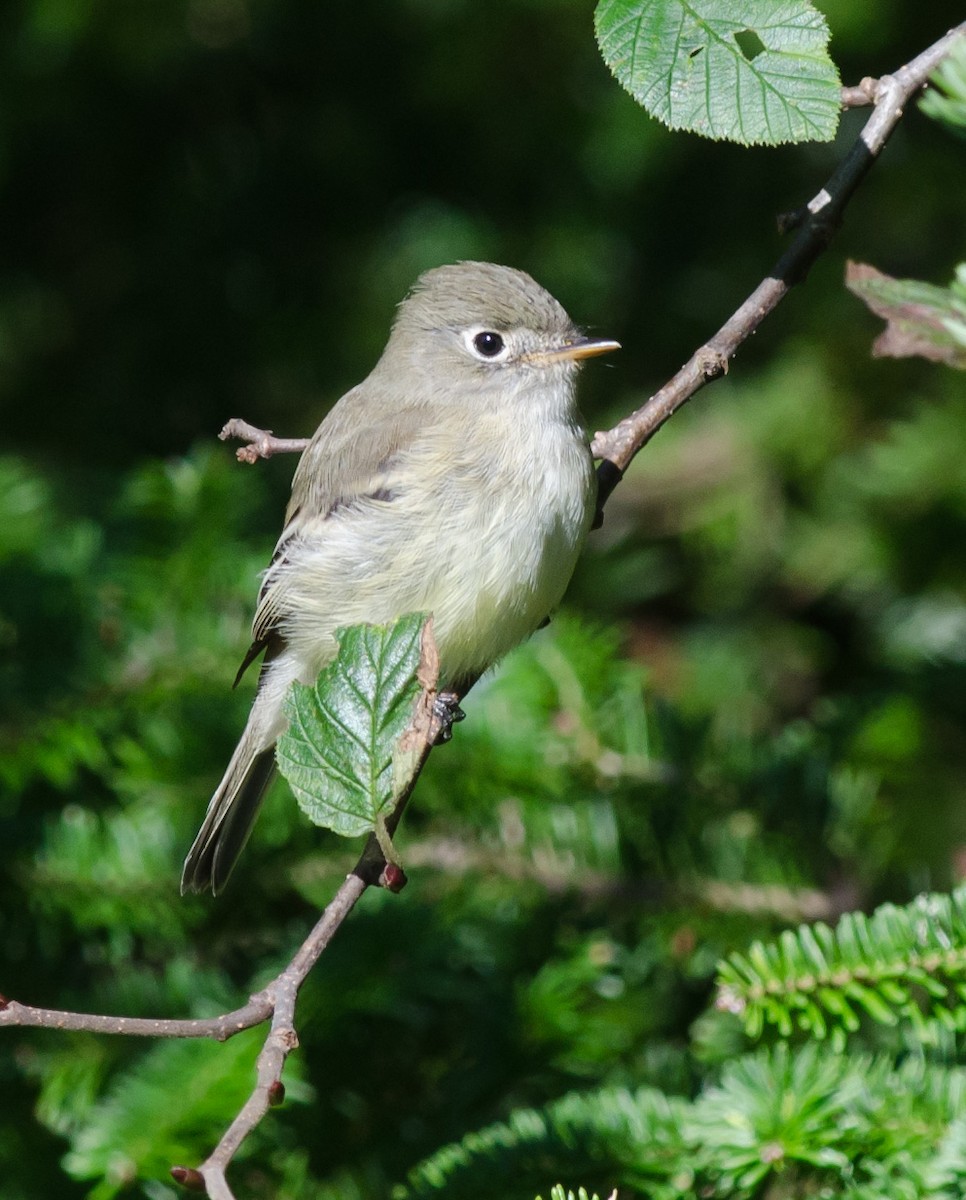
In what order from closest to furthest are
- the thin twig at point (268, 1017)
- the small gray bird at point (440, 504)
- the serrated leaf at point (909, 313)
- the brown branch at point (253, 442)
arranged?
the thin twig at point (268, 1017), the serrated leaf at point (909, 313), the brown branch at point (253, 442), the small gray bird at point (440, 504)

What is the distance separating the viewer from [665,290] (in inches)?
183

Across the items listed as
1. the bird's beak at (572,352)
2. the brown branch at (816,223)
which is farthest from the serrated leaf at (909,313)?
the bird's beak at (572,352)

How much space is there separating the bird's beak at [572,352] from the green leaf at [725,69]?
0.99 m

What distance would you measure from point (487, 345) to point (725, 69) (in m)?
1.32

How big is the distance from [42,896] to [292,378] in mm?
2269

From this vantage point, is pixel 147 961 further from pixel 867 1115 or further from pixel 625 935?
pixel 867 1115

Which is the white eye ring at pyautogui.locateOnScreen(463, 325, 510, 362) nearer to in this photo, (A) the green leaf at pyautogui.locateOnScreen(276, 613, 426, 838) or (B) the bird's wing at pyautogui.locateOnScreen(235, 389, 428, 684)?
(B) the bird's wing at pyautogui.locateOnScreen(235, 389, 428, 684)

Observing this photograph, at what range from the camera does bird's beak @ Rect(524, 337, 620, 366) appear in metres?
2.99

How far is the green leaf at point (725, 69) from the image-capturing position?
6.34 ft

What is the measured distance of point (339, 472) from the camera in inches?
124

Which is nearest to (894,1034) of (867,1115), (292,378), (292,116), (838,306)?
(867,1115)

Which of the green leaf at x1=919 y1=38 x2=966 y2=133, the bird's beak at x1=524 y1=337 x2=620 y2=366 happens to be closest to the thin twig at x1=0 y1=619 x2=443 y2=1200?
the green leaf at x1=919 y1=38 x2=966 y2=133

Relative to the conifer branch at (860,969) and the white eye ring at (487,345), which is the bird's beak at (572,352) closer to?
the white eye ring at (487,345)

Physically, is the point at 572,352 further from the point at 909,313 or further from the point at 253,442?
the point at 909,313
